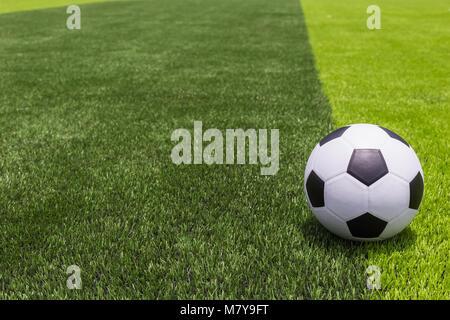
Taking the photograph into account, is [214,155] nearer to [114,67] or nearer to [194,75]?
[194,75]

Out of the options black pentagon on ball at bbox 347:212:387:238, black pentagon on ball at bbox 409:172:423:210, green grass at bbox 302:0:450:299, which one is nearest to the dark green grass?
black pentagon on ball at bbox 347:212:387:238

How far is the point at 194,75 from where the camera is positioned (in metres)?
7.18

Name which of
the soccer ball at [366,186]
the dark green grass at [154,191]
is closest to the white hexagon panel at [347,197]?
the soccer ball at [366,186]

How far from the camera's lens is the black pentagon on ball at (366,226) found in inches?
82.1

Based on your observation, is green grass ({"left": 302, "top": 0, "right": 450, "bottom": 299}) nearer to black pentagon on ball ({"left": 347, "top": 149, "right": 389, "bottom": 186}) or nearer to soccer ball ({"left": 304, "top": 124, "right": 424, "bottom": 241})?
soccer ball ({"left": 304, "top": 124, "right": 424, "bottom": 241})

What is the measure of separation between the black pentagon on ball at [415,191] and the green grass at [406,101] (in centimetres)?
28

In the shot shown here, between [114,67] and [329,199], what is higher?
[114,67]

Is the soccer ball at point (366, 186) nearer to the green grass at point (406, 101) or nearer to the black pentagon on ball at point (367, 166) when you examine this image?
the black pentagon on ball at point (367, 166)

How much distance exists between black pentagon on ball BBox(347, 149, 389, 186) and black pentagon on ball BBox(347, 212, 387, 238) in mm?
209

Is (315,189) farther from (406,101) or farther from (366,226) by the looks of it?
(406,101)

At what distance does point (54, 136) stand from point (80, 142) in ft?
1.38

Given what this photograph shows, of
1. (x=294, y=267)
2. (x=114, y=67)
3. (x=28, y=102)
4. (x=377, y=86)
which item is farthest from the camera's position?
(x=114, y=67)

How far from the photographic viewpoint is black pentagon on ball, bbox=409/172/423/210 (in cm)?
213
